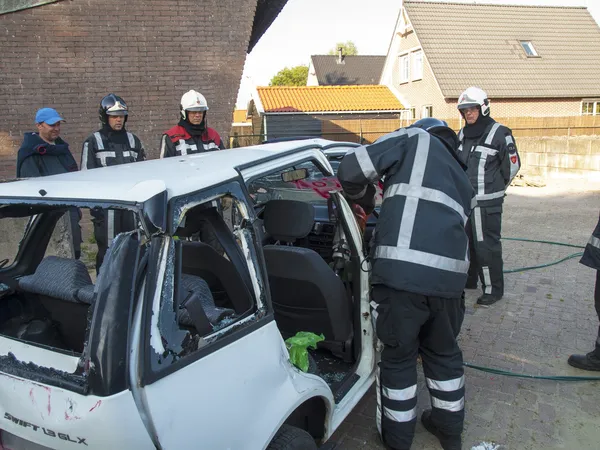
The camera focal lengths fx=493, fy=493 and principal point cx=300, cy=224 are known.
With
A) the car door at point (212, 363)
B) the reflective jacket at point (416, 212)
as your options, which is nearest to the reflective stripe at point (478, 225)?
the reflective jacket at point (416, 212)

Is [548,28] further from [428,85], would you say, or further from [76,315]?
[76,315]

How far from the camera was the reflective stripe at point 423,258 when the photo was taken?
2439mm

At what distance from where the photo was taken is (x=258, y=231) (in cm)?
204

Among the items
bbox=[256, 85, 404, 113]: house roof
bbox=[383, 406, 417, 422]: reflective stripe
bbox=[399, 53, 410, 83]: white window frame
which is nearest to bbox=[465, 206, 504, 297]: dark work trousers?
bbox=[383, 406, 417, 422]: reflective stripe

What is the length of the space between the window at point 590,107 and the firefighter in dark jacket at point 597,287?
2451 cm

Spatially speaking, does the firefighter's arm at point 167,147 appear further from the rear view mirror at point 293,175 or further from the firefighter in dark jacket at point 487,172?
the firefighter in dark jacket at point 487,172

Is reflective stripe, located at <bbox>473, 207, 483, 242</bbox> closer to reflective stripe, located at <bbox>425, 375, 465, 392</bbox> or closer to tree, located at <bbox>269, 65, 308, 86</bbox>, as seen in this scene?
reflective stripe, located at <bbox>425, 375, 465, 392</bbox>

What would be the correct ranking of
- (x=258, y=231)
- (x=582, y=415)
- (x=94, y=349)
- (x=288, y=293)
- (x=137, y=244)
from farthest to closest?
(x=582, y=415) < (x=288, y=293) < (x=258, y=231) < (x=137, y=244) < (x=94, y=349)

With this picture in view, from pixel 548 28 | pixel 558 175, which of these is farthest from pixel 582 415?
pixel 548 28

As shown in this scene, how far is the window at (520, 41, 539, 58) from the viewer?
81.8 ft

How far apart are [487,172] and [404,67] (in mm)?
24415

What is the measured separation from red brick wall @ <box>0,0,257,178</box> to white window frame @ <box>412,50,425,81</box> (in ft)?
63.6

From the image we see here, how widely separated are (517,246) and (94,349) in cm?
663

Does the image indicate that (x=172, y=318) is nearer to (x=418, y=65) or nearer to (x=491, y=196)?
(x=491, y=196)
